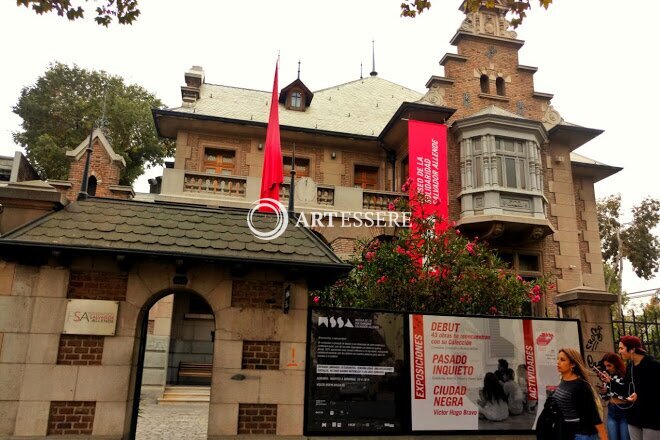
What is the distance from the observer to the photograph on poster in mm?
7312

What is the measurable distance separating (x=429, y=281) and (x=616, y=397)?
13.7 ft

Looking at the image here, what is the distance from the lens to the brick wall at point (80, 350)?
6852 millimetres

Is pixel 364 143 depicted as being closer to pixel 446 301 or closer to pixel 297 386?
pixel 446 301

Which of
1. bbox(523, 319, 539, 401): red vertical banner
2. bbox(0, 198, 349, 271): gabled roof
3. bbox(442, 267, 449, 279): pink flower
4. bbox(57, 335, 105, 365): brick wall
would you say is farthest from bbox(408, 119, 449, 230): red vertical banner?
bbox(57, 335, 105, 365): brick wall

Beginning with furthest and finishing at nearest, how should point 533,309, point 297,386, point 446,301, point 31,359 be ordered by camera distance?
point 533,309 → point 446,301 → point 297,386 → point 31,359

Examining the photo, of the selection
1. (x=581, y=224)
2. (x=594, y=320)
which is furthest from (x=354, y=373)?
(x=581, y=224)

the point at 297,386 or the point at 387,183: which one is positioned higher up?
the point at 387,183

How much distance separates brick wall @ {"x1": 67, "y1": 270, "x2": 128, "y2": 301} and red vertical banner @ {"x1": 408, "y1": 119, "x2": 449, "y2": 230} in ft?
38.4

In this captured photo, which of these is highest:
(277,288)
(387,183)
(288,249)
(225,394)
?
(387,183)

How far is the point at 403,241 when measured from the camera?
1091 cm

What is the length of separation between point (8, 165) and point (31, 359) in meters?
18.0

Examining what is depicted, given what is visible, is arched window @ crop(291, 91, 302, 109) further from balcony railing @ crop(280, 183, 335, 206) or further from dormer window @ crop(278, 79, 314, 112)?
balcony railing @ crop(280, 183, 335, 206)

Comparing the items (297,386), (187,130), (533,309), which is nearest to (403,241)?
(297,386)

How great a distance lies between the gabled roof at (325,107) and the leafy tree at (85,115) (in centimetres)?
1291
